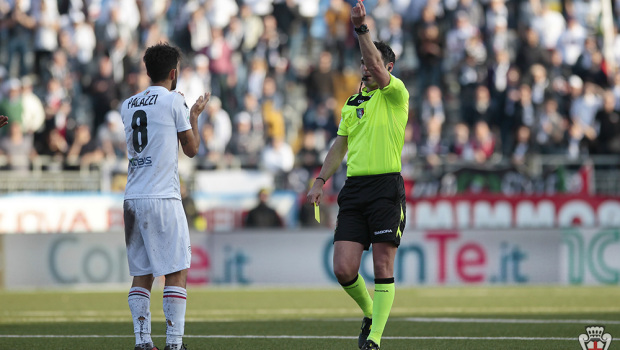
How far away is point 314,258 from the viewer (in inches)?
736

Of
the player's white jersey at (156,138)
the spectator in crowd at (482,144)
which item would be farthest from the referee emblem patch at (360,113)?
the spectator in crowd at (482,144)

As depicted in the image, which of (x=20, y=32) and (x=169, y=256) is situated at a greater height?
(x=20, y=32)

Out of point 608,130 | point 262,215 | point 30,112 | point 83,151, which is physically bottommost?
point 262,215

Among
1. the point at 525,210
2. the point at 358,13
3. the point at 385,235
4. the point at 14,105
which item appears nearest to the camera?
the point at 358,13

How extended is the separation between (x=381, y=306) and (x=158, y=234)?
5.60ft

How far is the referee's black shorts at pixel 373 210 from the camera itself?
27.1ft

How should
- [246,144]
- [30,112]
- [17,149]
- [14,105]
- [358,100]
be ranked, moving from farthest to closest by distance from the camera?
[30,112] < [246,144] < [14,105] < [17,149] < [358,100]

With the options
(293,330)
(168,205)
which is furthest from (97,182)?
(168,205)

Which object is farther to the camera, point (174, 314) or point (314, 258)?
point (314, 258)

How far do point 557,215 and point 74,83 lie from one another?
975 cm

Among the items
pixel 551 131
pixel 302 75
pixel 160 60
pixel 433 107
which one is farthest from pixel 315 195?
pixel 302 75

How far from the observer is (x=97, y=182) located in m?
19.6

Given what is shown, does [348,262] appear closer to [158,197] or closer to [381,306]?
[381,306]

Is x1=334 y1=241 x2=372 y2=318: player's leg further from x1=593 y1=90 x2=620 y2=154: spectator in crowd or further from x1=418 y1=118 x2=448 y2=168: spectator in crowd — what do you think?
x1=593 y1=90 x2=620 y2=154: spectator in crowd
